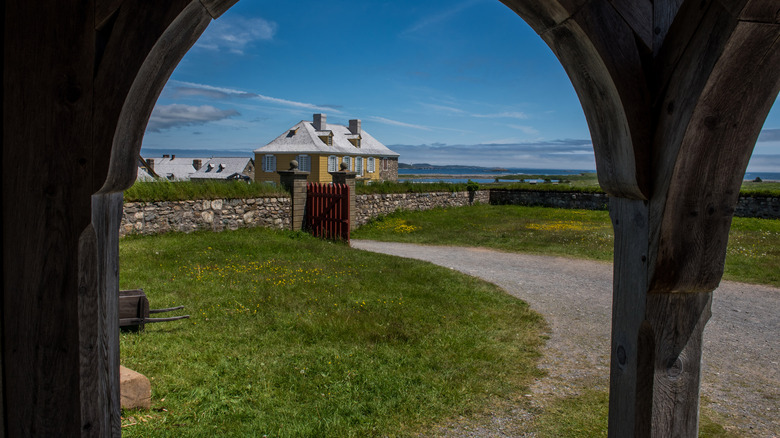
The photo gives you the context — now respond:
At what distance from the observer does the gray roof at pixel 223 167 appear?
56.7 metres

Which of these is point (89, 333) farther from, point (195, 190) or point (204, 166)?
point (204, 166)

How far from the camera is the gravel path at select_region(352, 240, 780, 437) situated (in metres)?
4.53

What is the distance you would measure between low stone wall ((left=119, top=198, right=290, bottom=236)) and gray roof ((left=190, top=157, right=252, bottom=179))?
145 ft

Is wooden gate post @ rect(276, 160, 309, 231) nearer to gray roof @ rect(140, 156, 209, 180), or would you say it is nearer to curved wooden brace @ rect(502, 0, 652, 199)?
curved wooden brace @ rect(502, 0, 652, 199)

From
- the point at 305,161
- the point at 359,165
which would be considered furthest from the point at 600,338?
the point at 359,165

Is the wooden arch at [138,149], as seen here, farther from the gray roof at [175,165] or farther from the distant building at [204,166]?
the gray roof at [175,165]

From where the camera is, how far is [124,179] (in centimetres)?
175

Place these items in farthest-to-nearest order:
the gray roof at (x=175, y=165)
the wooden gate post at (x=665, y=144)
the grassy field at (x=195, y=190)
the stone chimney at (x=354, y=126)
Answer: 1. the gray roof at (x=175, y=165)
2. the stone chimney at (x=354, y=126)
3. the grassy field at (x=195, y=190)
4. the wooden gate post at (x=665, y=144)

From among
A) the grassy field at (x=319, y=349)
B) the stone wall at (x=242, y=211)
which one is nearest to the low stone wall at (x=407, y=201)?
the stone wall at (x=242, y=211)

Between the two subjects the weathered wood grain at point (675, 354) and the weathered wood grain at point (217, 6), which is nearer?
the weathered wood grain at point (217, 6)

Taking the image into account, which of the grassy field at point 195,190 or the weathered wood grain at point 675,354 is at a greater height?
the grassy field at point 195,190

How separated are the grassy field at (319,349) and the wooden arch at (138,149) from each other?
2355 mm

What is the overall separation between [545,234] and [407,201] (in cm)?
700

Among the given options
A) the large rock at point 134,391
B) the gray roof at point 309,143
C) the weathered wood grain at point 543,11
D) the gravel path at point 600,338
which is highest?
the gray roof at point 309,143
